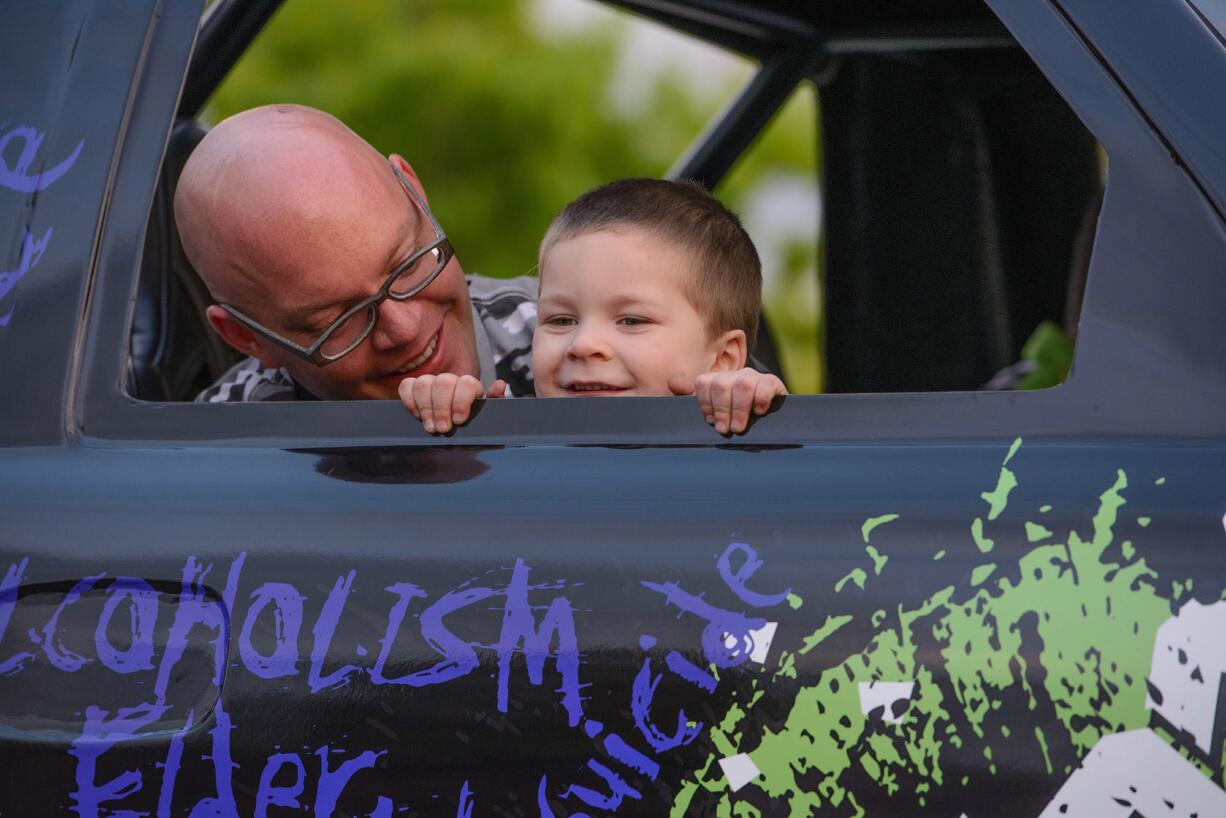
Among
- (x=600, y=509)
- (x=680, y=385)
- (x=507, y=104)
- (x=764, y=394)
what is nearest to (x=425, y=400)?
(x=600, y=509)

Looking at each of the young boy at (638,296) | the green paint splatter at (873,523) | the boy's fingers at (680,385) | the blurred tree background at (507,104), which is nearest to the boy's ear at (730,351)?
the young boy at (638,296)

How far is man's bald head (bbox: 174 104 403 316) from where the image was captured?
1.88 metres

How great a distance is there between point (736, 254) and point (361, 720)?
3.07 feet

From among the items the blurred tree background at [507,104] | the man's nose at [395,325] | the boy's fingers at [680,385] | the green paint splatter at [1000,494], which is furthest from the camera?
the blurred tree background at [507,104]

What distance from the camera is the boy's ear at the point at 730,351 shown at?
1964 millimetres

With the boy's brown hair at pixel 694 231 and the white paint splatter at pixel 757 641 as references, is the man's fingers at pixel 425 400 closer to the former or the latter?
the white paint splatter at pixel 757 641

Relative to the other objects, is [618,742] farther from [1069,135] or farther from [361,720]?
[1069,135]

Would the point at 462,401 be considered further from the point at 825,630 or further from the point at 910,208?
the point at 910,208

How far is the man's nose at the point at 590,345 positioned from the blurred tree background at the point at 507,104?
33.9 ft

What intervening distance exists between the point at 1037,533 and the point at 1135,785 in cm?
21

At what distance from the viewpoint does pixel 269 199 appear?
74.4 inches

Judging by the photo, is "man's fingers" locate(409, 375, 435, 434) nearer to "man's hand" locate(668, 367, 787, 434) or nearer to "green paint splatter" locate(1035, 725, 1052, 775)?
"man's hand" locate(668, 367, 787, 434)

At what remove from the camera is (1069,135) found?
3.12 meters

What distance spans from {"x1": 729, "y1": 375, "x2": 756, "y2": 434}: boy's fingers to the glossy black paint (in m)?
0.02
